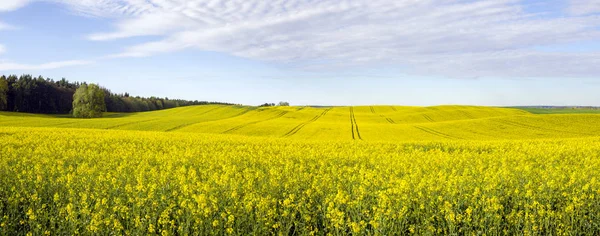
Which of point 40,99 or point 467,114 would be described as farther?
point 40,99

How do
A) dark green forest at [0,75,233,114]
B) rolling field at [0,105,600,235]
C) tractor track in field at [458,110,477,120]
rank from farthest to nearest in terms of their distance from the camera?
1. dark green forest at [0,75,233,114]
2. tractor track in field at [458,110,477,120]
3. rolling field at [0,105,600,235]

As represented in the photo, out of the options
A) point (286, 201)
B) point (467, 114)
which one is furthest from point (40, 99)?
point (286, 201)

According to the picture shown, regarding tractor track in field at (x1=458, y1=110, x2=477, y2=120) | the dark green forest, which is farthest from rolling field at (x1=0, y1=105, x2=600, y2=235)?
the dark green forest

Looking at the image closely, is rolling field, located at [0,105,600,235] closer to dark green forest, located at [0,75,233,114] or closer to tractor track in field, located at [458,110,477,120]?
tractor track in field, located at [458,110,477,120]

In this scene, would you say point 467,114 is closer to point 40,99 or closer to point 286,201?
point 286,201

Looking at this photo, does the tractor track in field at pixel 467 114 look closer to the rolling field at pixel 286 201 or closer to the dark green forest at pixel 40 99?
the rolling field at pixel 286 201

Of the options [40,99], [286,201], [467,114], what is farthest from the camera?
[40,99]

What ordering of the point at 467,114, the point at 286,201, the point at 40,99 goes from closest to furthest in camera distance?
the point at 286,201 → the point at 467,114 → the point at 40,99

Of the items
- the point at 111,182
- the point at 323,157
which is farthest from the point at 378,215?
the point at 323,157

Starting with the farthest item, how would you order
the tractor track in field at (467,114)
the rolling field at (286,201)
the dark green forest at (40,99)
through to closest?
1. the dark green forest at (40,99)
2. the tractor track in field at (467,114)
3. the rolling field at (286,201)

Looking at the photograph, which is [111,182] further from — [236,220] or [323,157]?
[323,157]

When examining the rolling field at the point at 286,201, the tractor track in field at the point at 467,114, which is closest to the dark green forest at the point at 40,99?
the tractor track in field at the point at 467,114

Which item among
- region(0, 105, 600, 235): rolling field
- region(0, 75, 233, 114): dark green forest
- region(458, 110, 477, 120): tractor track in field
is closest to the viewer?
region(0, 105, 600, 235): rolling field

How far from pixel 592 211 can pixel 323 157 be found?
8.46 metres
